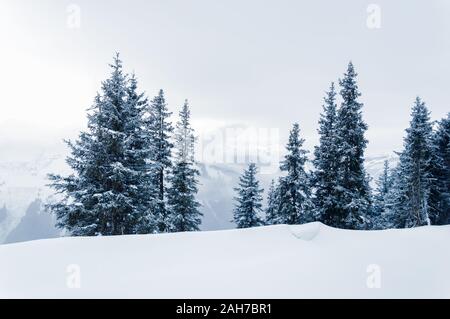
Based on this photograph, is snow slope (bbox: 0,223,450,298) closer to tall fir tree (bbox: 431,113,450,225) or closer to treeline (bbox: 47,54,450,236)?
treeline (bbox: 47,54,450,236)

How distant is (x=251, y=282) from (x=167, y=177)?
731 inches

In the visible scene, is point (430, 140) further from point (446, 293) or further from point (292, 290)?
point (292, 290)

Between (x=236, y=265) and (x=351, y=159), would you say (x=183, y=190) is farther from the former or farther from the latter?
(x=236, y=265)

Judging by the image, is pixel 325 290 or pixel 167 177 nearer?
pixel 325 290

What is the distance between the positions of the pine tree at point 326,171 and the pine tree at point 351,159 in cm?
38

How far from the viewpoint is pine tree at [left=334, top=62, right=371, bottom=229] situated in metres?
21.2

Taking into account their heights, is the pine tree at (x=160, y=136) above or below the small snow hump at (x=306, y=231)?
above

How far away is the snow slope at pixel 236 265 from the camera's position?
227 inches

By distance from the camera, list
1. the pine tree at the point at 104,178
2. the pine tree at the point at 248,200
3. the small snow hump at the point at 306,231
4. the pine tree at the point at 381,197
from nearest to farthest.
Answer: the small snow hump at the point at 306,231, the pine tree at the point at 104,178, the pine tree at the point at 248,200, the pine tree at the point at 381,197

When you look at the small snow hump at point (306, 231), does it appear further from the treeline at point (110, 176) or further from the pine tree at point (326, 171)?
the pine tree at point (326, 171)

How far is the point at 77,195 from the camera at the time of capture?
1627 centimetres

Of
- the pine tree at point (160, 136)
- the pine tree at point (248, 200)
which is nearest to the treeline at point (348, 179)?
the pine tree at point (248, 200)
